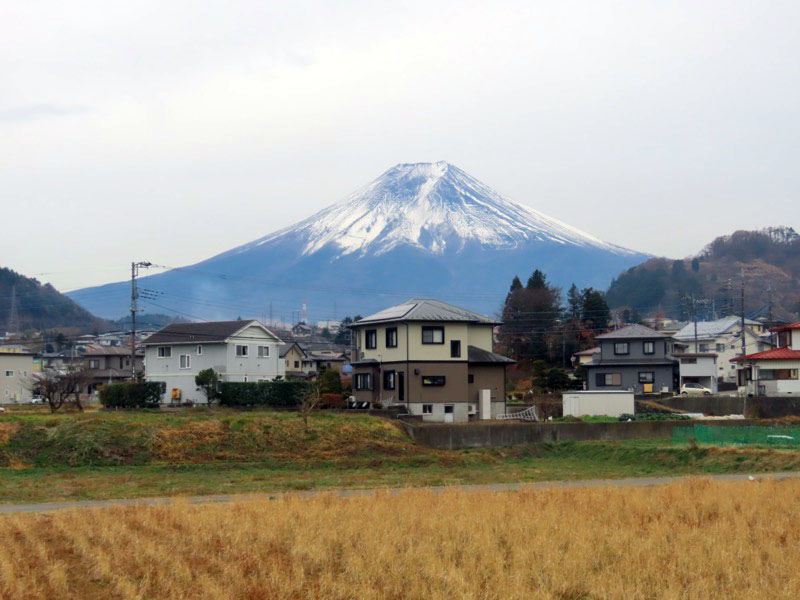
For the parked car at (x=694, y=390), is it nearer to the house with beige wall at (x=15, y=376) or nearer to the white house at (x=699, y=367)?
the white house at (x=699, y=367)

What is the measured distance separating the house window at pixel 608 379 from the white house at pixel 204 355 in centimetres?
2031

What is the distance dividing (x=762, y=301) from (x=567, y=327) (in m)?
70.7

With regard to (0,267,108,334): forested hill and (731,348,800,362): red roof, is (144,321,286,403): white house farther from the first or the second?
(0,267,108,334): forested hill

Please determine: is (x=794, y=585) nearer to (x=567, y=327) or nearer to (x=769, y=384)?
(x=769, y=384)

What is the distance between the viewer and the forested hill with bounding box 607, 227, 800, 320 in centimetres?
13162

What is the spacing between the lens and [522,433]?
3353 centimetres

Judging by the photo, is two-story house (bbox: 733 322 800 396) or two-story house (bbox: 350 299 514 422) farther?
two-story house (bbox: 733 322 800 396)

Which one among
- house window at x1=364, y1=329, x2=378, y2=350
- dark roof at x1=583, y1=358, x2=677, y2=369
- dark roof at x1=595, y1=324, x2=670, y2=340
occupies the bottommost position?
dark roof at x1=583, y1=358, x2=677, y2=369

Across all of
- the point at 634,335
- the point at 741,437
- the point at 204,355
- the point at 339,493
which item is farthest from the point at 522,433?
the point at 634,335

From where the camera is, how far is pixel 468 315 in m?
45.7

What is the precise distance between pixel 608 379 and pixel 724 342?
18.9 m

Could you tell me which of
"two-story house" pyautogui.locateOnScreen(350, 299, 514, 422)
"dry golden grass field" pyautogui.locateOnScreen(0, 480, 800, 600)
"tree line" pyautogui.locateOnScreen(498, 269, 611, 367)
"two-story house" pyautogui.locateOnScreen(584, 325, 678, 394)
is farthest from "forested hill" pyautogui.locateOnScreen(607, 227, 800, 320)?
"dry golden grass field" pyautogui.locateOnScreen(0, 480, 800, 600)

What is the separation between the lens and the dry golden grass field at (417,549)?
33.8 feet

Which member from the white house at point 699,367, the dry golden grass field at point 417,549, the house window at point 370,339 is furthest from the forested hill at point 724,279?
the dry golden grass field at point 417,549
